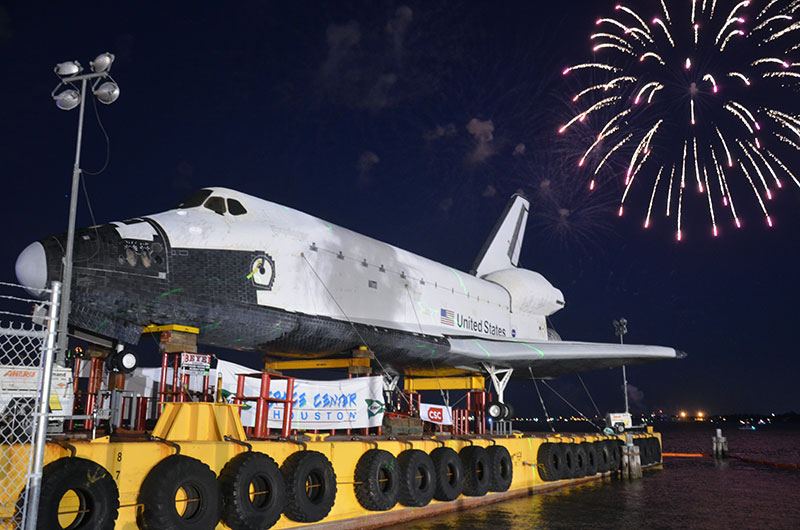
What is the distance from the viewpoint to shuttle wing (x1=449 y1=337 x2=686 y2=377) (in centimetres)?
1327

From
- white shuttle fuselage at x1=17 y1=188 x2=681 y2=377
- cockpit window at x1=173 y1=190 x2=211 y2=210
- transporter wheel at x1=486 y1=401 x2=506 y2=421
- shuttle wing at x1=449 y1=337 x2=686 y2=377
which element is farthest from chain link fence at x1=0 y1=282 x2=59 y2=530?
transporter wheel at x1=486 y1=401 x2=506 y2=421

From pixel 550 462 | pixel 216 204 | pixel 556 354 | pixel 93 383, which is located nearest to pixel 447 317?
pixel 556 354

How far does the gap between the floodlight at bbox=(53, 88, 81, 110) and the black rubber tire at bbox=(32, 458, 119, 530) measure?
13.4ft

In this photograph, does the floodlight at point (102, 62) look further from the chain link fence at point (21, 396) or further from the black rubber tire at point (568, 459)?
the black rubber tire at point (568, 459)

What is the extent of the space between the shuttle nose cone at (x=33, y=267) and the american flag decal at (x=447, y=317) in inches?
318

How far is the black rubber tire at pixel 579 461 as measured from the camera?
12444mm

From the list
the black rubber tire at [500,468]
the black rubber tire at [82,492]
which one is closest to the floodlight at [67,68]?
the black rubber tire at [82,492]

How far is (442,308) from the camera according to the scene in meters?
13.3

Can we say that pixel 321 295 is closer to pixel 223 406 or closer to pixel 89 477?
pixel 223 406

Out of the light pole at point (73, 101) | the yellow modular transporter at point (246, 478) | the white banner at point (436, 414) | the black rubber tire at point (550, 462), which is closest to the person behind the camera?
the yellow modular transporter at point (246, 478)

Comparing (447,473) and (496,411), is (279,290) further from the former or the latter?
(496,411)

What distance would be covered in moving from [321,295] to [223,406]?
3.71 m

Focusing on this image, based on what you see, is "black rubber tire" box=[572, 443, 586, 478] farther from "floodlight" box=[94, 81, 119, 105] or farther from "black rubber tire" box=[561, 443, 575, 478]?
"floodlight" box=[94, 81, 119, 105]

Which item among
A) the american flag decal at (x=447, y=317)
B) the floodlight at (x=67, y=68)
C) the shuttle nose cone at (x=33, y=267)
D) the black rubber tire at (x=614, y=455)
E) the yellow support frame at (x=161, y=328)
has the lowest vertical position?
the black rubber tire at (x=614, y=455)
